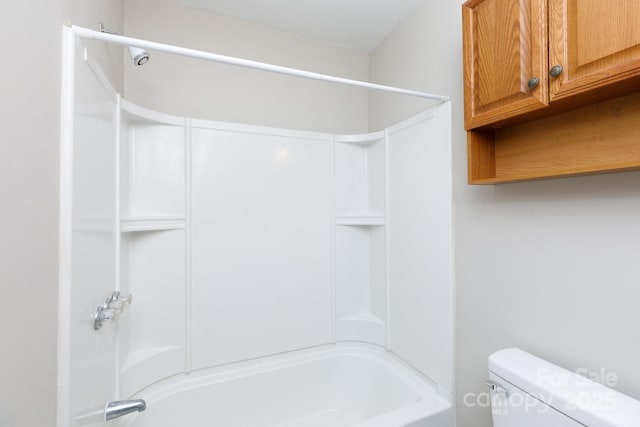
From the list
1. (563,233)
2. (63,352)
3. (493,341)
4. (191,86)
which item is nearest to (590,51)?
(563,233)

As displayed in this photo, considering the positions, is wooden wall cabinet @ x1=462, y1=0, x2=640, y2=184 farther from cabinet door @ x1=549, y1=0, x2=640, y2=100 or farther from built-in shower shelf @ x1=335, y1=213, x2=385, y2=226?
built-in shower shelf @ x1=335, y1=213, x2=385, y2=226

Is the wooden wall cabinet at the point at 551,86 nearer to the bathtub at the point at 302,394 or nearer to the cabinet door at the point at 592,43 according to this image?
the cabinet door at the point at 592,43

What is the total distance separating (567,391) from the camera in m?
0.84

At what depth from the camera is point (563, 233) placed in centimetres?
97

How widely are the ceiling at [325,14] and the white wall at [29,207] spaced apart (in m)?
1.20

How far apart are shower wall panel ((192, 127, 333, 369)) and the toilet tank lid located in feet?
3.74

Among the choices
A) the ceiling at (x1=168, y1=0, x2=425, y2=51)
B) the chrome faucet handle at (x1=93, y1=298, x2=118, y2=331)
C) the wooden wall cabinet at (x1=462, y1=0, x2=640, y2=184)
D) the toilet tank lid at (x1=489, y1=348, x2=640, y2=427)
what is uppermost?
Answer: the ceiling at (x1=168, y1=0, x2=425, y2=51)

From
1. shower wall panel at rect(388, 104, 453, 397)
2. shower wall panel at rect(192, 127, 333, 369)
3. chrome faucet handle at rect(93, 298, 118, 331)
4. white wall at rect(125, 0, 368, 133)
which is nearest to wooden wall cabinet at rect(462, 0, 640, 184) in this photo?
shower wall panel at rect(388, 104, 453, 397)

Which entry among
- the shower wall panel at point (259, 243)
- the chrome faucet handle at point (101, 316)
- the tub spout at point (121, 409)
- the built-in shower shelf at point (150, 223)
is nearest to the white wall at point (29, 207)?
the chrome faucet handle at point (101, 316)

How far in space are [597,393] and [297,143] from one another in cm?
172

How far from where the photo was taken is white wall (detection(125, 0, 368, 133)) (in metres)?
1.68

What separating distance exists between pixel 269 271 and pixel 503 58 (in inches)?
61.3

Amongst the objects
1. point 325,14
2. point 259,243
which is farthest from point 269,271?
point 325,14

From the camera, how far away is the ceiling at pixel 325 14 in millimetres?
1709
